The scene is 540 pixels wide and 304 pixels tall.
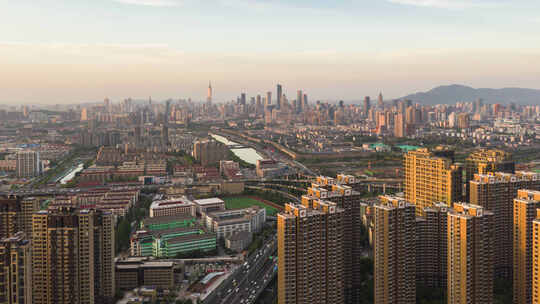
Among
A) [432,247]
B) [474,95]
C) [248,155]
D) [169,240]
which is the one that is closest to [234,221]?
[169,240]

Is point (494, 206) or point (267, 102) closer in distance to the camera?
point (494, 206)

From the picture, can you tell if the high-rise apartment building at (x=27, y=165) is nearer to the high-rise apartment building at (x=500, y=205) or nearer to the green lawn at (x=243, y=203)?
the green lawn at (x=243, y=203)

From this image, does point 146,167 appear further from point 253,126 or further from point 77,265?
point 253,126

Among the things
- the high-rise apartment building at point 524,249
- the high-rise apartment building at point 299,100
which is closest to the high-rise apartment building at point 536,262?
the high-rise apartment building at point 524,249

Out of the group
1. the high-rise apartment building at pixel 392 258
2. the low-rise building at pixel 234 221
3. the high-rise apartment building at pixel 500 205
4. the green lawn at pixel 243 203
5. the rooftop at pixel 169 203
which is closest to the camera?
the high-rise apartment building at pixel 392 258

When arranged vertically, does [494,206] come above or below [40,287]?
above

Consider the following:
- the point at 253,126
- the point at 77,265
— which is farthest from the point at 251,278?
the point at 253,126
